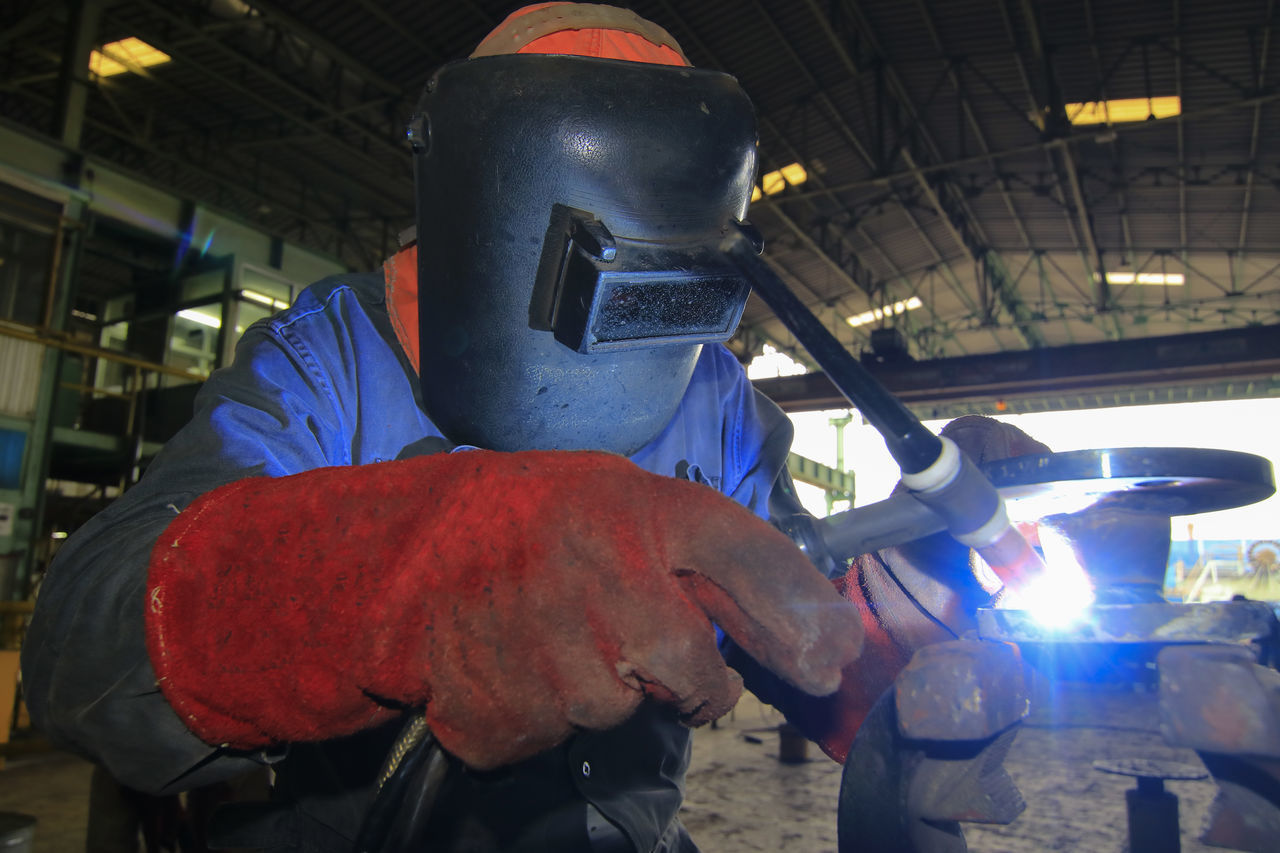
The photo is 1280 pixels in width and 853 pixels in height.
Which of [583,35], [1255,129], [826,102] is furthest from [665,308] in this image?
[1255,129]

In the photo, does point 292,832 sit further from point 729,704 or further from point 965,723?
point 965,723

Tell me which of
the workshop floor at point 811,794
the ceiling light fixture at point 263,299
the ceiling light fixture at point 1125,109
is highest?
the ceiling light fixture at point 1125,109

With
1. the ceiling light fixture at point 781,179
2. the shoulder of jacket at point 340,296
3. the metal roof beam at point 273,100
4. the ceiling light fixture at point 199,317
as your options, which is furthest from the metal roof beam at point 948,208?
the shoulder of jacket at point 340,296

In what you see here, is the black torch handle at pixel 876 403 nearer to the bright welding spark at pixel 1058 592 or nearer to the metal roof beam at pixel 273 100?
the bright welding spark at pixel 1058 592

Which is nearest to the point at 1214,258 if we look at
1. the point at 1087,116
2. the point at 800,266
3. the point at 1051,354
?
the point at 1087,116

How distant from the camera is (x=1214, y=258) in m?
11.9

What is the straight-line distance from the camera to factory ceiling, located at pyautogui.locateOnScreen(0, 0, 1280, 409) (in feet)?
24.4

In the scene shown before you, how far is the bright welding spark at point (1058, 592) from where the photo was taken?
0.76m

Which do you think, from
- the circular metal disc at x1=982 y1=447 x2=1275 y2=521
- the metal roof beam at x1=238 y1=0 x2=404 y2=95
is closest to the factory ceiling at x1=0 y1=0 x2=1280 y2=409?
the metal roof beam at x1=238 y1=0 x2=404 y2=95

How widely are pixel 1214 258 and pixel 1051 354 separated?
7421 mm

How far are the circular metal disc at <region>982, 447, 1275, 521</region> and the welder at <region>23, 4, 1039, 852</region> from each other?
10.6 inches

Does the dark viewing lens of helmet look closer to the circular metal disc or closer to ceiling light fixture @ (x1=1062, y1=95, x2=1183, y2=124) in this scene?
the circular metal disc

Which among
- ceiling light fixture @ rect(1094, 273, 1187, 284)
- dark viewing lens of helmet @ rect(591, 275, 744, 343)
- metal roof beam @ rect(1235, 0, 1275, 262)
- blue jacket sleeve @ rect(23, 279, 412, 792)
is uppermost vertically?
metal roof beam @ rect(1235, 0, 1275, 262)

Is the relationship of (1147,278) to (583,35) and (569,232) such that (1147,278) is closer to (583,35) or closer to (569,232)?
(583,35)
